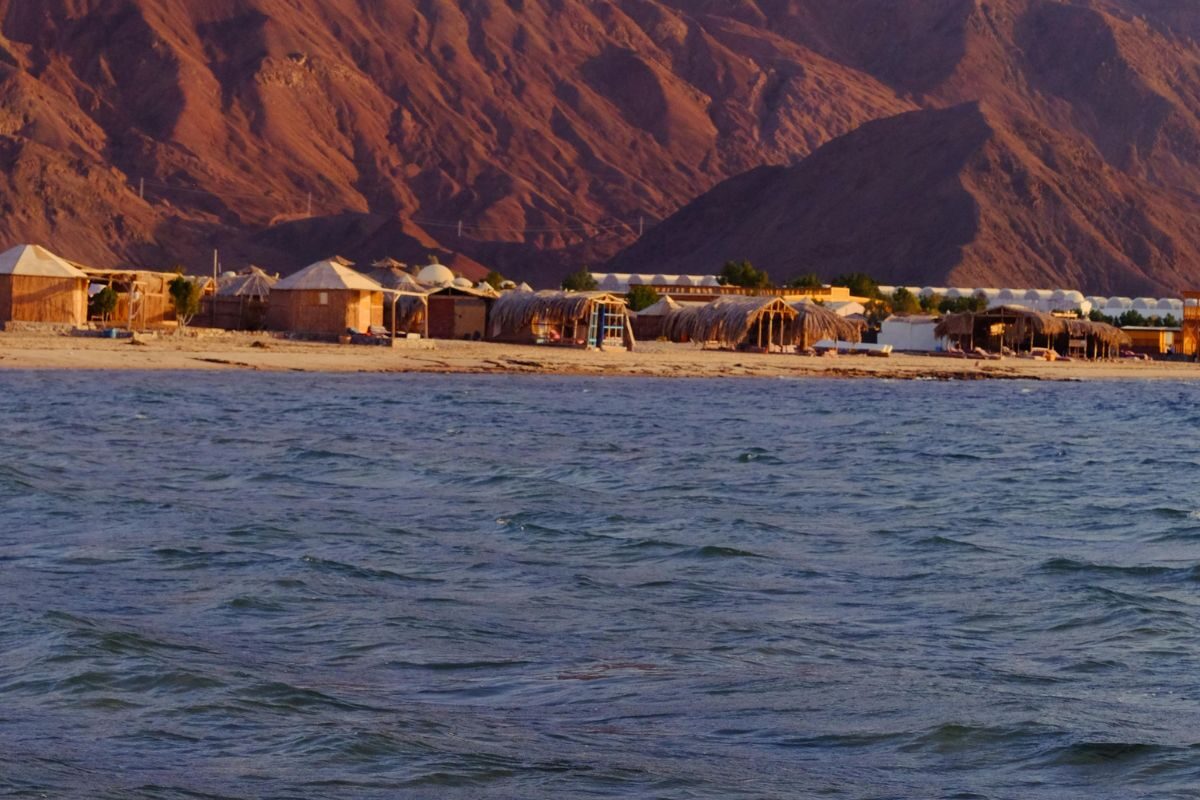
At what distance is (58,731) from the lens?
7215 mm

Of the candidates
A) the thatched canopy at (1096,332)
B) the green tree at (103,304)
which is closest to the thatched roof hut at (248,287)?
the green tree at (103,304)

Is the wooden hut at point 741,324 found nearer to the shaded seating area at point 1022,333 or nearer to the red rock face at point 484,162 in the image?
the shaded seating area at point 1022,333

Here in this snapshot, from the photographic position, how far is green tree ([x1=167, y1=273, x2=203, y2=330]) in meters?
43.5

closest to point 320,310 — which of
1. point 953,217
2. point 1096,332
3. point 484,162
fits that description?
point 1096,332

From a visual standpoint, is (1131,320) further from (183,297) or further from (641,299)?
(183,297)

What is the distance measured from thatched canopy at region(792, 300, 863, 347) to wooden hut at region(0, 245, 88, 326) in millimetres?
22171

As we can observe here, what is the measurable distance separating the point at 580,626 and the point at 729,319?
144ft

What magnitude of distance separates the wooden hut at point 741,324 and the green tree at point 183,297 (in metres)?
15.9

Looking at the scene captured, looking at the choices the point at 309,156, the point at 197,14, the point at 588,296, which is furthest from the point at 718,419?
the point at 197,14

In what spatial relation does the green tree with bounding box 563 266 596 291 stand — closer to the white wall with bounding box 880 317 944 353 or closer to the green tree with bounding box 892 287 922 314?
the green tree with bounding box 892 287 922 314

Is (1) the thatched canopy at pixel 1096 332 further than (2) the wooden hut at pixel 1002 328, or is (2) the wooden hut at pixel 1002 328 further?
(1) the thatched canopy at pixel 1096 332

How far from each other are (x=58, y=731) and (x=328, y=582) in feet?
12.3

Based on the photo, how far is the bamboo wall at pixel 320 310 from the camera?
45.0 m

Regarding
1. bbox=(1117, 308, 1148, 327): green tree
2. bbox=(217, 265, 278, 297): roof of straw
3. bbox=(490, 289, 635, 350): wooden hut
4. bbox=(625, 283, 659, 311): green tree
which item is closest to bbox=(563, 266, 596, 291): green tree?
bbox=(625, 283, 659, 311): green tree
